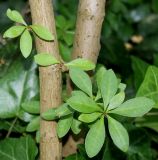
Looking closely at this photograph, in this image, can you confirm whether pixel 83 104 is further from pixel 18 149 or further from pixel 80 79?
pixel 18 149

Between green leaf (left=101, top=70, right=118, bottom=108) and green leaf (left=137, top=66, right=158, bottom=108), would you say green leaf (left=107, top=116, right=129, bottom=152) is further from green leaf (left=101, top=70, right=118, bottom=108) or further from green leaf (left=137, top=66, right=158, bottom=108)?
green leaf (left=137, top=66, right=158, bottom=108)

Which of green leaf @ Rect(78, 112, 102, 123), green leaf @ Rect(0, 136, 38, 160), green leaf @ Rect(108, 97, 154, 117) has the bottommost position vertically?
green leaf @ Rect(0, 136, 38, 160)

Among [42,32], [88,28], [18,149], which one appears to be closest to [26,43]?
[42,32]

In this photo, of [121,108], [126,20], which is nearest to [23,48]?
[121,108]

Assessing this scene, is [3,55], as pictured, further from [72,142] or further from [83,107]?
[83,107]

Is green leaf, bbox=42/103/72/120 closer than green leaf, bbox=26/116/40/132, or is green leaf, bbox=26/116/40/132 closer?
green leaf, bbox=42/103/72/120

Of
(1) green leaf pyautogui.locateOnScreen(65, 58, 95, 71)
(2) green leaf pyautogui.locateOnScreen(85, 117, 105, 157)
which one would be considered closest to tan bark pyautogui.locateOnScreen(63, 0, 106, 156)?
(1) green leaf pyautogui.locateOnScreen(65, 58, 95, 71)
